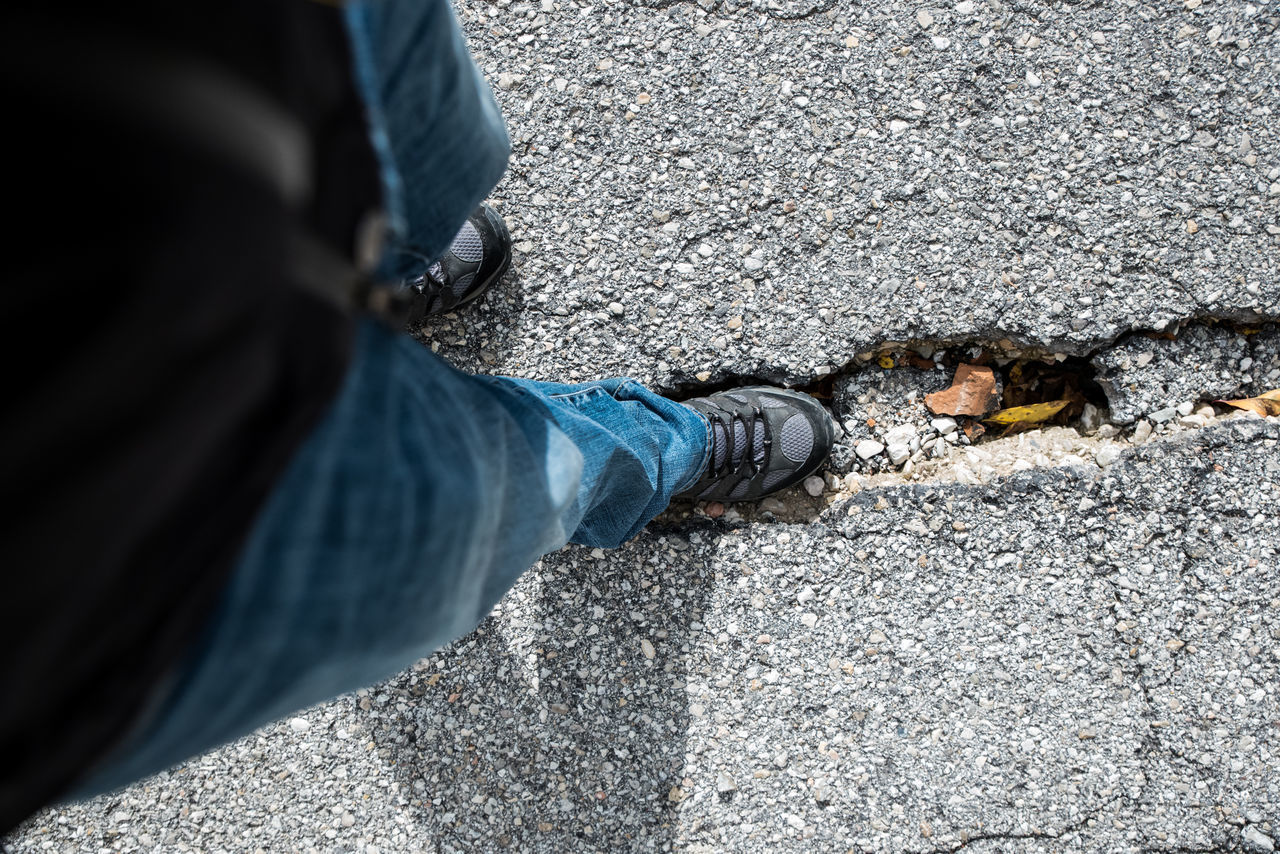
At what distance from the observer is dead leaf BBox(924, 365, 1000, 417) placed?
6.21 ft

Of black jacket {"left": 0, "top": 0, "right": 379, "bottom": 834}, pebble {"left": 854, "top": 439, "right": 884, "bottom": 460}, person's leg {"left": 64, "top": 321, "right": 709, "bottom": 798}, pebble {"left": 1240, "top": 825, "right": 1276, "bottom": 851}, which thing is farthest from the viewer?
pebble {"left": 854, "top": 439, "right": 884, "bottom": 460}

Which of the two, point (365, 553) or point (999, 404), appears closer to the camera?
point (365, 553)

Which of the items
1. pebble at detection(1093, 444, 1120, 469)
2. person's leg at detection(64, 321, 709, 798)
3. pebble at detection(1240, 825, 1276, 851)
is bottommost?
pebble at detection(1240, 825, 1276, 851)

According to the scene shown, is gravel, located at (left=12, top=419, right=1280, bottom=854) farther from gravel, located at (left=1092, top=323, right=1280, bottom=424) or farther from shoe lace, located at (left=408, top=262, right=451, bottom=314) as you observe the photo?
shoe lace, located at (left=408, top=262, right=451, bottom=314)

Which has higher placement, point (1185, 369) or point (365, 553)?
point (365, 553)

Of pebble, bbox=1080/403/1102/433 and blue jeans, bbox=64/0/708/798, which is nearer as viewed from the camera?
blue jeans, bbox=64/0/708/798

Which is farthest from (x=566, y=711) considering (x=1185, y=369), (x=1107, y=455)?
(x=1185, y=369)

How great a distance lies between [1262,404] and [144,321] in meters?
2.29

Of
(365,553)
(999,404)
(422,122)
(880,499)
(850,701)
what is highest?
(422,122)

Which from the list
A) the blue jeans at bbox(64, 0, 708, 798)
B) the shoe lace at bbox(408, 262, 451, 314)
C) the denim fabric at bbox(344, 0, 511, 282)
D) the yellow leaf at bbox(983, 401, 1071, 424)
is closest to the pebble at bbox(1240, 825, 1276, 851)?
the yellow leaf at bbox(983, 401, 1071, 424)

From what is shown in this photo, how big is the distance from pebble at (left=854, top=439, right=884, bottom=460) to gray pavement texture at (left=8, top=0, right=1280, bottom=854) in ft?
0.07

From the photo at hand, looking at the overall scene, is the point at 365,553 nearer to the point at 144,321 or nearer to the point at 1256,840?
the point at 144,321

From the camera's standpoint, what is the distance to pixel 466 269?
185 centimetres

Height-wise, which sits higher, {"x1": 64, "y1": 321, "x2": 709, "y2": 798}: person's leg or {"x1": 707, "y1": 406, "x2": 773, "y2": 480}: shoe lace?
{"x1": 64, "y1": 321, "x2": 709, "y2": 798}: person's leg
